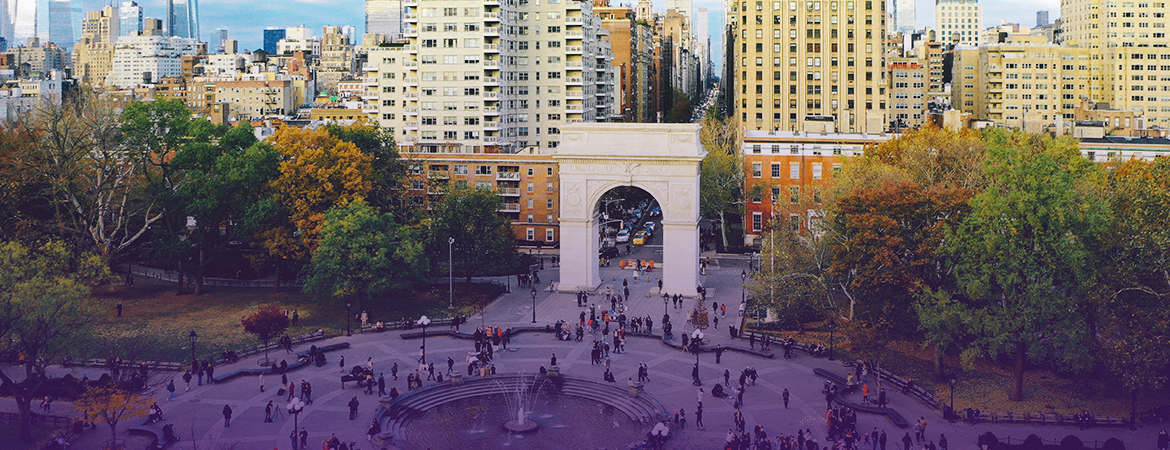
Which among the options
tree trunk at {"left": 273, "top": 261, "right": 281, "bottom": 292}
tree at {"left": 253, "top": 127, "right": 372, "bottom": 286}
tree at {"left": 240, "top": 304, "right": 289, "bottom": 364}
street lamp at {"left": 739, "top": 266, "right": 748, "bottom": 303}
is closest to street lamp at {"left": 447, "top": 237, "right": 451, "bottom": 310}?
tree at {"left": 253, "top": 127, "right": 372, "bottom": 286}

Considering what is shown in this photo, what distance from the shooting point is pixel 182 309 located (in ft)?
226

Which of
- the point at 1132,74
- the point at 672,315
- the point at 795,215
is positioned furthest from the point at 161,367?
the point at 1132,74

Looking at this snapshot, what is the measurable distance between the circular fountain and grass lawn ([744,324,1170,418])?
13994 millimetres

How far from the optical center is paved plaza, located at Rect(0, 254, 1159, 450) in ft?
143

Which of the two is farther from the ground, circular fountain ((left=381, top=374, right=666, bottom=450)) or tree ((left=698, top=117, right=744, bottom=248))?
tree ((left=698, top=117, right=744, bottom=248))

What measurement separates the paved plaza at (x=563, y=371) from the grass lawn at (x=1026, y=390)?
215cm

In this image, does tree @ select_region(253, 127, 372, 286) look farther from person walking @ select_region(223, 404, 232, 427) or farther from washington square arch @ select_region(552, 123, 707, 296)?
person walking @ select_region(223, 404, 232, 427)

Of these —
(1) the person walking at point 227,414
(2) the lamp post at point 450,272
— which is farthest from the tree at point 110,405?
(2) the lamp post at point 450,272

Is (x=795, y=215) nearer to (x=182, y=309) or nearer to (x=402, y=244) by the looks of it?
(x=402, y=244)

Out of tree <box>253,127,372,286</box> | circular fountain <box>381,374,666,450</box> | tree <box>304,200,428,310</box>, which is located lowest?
circular fountain <box>381,374,666,450</box>

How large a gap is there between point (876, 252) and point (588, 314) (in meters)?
22.7

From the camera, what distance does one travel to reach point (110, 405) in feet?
135

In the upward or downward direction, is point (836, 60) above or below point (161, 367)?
above

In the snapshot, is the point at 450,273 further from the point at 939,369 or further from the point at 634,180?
the point at 939,369
